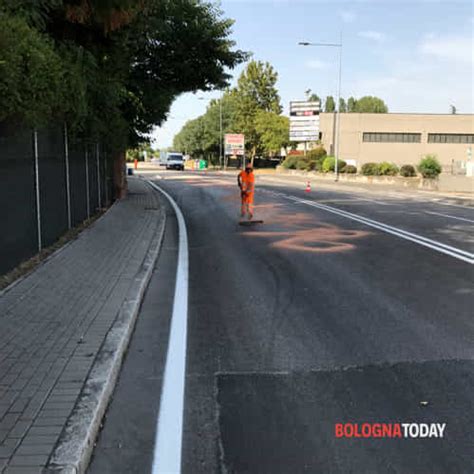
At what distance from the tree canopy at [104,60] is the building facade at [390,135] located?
168ft

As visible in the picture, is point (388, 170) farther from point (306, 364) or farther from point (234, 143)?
point (306, 364)

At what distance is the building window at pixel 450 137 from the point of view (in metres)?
72.0

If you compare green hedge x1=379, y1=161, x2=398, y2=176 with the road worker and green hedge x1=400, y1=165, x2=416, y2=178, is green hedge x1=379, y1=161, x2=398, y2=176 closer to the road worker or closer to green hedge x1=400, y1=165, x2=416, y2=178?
green hedge x1=400, y1=165, x2=416, y2=178

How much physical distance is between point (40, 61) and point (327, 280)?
15.4 ft

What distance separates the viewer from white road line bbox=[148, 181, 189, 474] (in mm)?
3385

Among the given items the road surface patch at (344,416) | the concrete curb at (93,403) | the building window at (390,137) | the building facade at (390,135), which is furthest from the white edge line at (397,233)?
the building window at (390,137)

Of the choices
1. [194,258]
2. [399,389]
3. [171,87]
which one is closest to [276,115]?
[171,87]

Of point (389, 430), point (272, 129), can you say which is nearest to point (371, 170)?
point (272, 129)

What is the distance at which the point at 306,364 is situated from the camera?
4863mm

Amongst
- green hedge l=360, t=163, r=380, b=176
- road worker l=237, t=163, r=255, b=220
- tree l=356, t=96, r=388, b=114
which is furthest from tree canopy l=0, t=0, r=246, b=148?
tree l=356, t=96, r=388, b=114

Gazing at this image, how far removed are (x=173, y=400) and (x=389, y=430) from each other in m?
1.53

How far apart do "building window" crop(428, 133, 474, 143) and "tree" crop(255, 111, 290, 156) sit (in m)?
19.3

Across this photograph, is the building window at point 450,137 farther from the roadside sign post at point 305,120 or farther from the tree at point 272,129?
the tree at point 272,129

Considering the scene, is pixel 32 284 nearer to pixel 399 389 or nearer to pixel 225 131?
pixel 399 389
